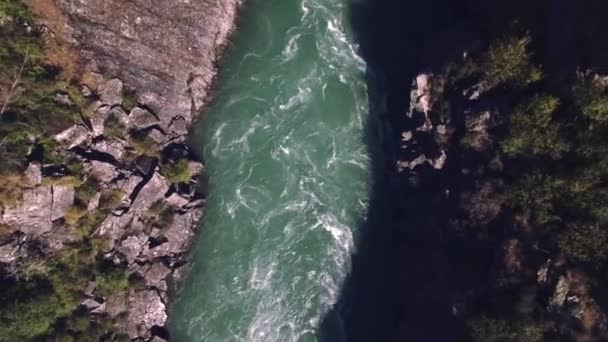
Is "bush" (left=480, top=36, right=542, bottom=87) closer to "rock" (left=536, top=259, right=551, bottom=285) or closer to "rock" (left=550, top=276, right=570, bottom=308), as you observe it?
"rock" (left=536, top=259, right=551, bottom=285)

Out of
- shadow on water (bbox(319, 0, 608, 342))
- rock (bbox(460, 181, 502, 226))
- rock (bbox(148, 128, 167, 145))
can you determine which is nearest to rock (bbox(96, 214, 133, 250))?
rock (bbox(148, 128, 167, 145))

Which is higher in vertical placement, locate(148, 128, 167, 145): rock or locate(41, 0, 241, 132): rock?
locate(41, 0, 241, 132): rock

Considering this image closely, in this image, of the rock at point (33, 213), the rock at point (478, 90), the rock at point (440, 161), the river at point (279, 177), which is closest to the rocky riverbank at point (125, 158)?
the rock at point (33, 213)

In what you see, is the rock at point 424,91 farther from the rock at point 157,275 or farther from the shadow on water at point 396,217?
the rock at point 157,275

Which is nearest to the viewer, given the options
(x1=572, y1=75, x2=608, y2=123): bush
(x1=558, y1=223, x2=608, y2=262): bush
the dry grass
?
(x1=572, y1=75, x2=608, y2=123): bush

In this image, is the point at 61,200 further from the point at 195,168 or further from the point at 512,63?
the point at 512,63

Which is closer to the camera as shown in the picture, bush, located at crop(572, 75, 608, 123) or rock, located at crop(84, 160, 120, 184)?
bush, located at crop(572, 75, 608, 123)

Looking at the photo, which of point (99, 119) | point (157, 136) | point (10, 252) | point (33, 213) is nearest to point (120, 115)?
point (99, 119)

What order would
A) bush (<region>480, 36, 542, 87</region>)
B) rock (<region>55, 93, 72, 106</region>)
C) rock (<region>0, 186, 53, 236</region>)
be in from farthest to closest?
1. rock (<region>55, 93, 72, 106</region>)
2. bush (<region>480, 36, 542, 87</region>)
3. rock (<region>0, 186, 53, 236</region>)
